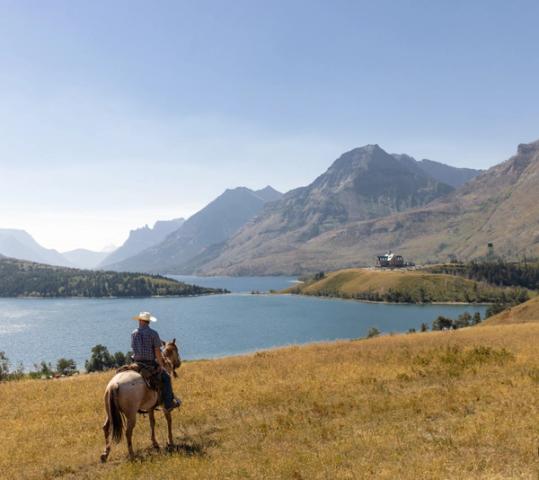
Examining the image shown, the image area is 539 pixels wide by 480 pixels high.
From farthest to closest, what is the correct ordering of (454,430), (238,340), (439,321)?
(238,340) < (439,321) < (454,430)

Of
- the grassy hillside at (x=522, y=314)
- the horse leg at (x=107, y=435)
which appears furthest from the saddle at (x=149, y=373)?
the grassy hillside at (x=522, y=314)

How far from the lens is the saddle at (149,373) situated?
53.2 ft

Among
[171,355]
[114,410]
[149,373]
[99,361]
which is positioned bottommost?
[99,361]

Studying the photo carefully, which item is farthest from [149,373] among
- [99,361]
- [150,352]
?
[99,361]

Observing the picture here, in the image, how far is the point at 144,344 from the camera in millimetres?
16516

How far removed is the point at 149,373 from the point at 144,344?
1012 mm

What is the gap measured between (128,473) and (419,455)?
8188 millimetres

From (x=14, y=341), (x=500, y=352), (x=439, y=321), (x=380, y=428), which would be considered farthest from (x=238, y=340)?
(x=380, y=428)

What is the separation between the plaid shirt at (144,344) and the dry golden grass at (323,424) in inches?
121

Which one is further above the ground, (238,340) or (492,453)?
(492,453)

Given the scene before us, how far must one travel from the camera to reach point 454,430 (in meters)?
15.0

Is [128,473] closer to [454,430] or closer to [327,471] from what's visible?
[327,471]

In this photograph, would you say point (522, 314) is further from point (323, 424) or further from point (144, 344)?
point (144, 344)

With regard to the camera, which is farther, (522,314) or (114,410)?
(522,314)
